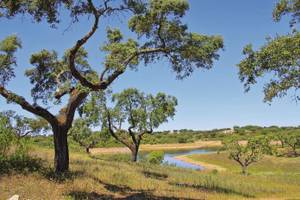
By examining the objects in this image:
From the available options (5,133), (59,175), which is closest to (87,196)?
(59,175)

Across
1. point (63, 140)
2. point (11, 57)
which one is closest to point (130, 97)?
point (11, 57)

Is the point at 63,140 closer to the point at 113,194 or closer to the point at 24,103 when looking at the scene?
the point at 24,103

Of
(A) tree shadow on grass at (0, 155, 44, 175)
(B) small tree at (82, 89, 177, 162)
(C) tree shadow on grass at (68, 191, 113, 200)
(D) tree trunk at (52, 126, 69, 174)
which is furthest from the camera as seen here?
(B) small tree at (82, 89, 177, 162)

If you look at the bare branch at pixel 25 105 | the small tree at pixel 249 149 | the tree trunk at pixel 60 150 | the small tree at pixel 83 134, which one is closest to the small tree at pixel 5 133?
the bare branch at pixel 25 105

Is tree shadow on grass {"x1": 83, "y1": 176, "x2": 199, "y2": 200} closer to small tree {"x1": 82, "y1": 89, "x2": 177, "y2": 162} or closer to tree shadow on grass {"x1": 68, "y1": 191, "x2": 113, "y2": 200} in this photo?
tree shadow on grass {"x1": 68, "y1": 191, "x2": 113, "y2": 200}

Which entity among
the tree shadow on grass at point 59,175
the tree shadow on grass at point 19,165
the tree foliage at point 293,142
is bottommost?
the tree shadow on grass at point 59,175

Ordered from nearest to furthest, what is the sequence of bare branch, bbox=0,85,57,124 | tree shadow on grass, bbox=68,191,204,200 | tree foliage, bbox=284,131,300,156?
tree shadow on grass, bbox=68,191,204,200 < bare branch, bbox=0,85,57,124 < tree foliage, bbox=284,131,300,156

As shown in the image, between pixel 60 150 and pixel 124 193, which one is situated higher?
pixel 60 150

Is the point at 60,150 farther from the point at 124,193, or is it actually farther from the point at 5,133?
the point at 124,193

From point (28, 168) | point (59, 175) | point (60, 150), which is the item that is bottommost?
point (59, 175)

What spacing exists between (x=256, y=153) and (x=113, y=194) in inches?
2077

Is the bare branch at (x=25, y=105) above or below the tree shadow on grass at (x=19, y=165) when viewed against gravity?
above

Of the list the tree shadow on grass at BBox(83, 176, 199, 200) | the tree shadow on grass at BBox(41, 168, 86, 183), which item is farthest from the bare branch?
the tree shadow on grass at BBox(83, 176, 199, 200)

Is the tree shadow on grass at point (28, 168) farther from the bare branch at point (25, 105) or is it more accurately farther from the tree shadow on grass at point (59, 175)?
the bare branch at point (25, 105)
